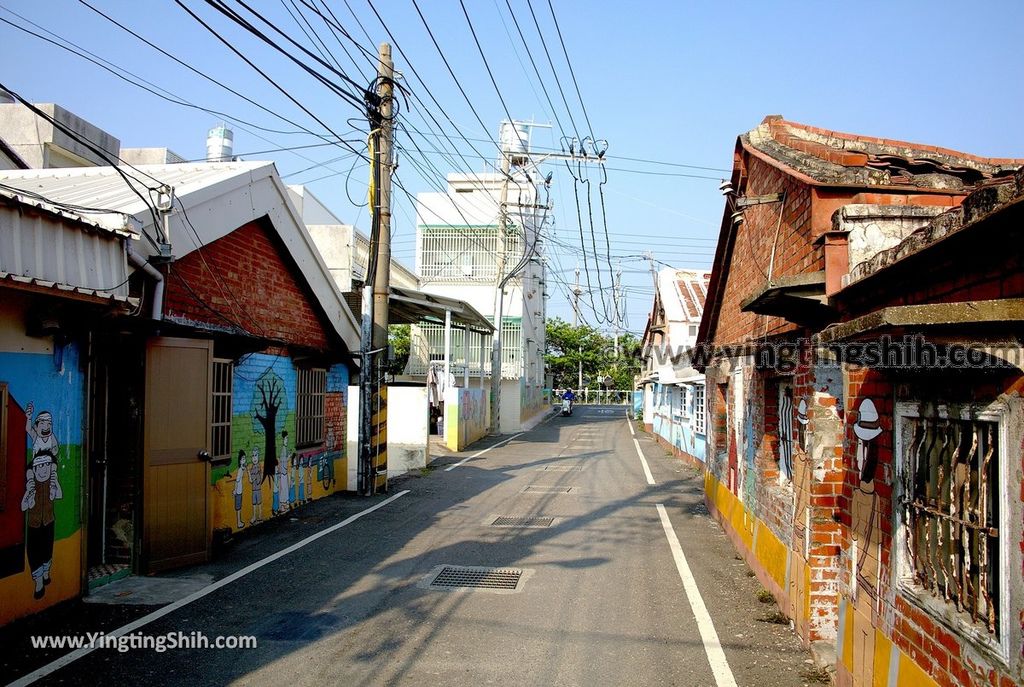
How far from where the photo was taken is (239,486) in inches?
426

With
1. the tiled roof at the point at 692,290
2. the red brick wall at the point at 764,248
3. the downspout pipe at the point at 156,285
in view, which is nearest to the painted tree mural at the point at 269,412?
the downspout pipe at the point at 156,285

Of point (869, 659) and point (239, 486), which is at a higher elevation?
point (239, 486)

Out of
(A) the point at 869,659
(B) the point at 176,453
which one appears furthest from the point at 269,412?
(A) the point at 869,659

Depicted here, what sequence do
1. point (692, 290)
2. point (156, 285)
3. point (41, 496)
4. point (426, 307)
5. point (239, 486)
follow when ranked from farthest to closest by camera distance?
point (692, 290)
point (426, 307)
point (239, 486)
point (156, 285)
point (41, 496)

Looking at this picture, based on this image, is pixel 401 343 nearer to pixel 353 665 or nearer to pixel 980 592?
pixel 353 665

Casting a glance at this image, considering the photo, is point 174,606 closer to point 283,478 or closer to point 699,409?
point 283,478

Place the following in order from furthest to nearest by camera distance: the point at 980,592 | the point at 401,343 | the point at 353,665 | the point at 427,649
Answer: the point at 401,343
the point at 427,649
the point at 353,665
the point at 980,592

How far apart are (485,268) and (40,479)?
33.0 metres

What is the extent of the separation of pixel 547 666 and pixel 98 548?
205 inches

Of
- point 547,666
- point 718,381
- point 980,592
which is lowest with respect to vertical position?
point 547,666

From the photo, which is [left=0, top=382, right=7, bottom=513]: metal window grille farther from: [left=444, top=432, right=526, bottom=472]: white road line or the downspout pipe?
[left=444, top=432, right=526, bottom=472]: white road line

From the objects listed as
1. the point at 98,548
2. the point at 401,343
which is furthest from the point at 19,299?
the point at 401,343

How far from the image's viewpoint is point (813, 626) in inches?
257

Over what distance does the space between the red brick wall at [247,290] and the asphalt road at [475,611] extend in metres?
2.91
